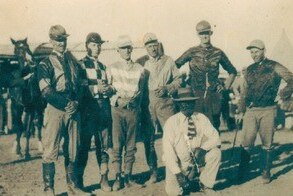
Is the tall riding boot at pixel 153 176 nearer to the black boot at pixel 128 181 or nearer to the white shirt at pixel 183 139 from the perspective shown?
the black boot at pixel 128 181

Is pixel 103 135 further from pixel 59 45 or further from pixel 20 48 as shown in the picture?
pixel 20 48

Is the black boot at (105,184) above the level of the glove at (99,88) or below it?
below

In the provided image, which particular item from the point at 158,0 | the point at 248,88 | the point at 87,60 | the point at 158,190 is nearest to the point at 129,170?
the point at 158,190

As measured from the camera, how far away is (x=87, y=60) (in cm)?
589

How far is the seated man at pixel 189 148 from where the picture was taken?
18.2 ft

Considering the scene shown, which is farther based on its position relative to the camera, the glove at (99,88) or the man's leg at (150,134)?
the man's leg at (150,134)

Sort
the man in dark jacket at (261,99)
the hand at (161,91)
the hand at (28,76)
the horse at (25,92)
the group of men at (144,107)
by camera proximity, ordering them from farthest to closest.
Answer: the horse at (25,92) → the hand at (28,76) → the man in dark jacket at (261,99) → the hand at (161,91) → the group of men at (144,107)

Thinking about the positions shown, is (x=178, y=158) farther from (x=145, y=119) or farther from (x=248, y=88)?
(x=248, y=88)

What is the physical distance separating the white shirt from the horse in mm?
3639

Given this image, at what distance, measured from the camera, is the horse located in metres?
8.31

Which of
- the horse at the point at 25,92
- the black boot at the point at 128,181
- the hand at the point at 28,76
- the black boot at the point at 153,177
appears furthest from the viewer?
the horse at the point at 25,92

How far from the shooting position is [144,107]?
629 centimetres

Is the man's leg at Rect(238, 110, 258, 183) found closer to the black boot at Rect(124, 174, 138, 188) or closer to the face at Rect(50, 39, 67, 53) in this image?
the black boot at Rect(124, 174, 138, 188)

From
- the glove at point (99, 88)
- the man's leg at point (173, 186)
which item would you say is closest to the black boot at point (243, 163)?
the man's leg at point (173, 186)
